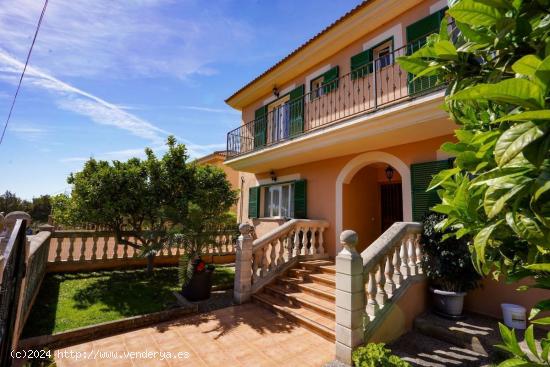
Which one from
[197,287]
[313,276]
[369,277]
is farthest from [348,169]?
[197,287]

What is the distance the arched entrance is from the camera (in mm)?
8327

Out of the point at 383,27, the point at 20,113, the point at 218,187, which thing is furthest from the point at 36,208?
Result: the point at 383,27

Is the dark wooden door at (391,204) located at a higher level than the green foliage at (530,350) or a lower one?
higher

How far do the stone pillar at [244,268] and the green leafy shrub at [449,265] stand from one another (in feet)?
13.3

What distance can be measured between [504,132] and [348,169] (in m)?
7.53

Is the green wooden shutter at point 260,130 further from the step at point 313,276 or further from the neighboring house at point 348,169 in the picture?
the step at point 313,276

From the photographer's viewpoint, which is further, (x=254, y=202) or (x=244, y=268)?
(x=254, y=202)

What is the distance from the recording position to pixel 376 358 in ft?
10.9

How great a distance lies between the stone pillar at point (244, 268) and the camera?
261 inches

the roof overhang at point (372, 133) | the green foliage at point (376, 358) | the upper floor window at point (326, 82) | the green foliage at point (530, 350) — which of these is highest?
the upper floor window at point (326, 82)

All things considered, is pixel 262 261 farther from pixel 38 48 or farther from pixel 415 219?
pixel 38 48

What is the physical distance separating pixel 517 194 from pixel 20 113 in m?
12.8

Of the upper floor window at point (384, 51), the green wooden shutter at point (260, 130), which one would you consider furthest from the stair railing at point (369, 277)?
the green wooden shutter at point (260, 130)

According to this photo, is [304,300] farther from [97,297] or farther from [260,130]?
[260,130]
